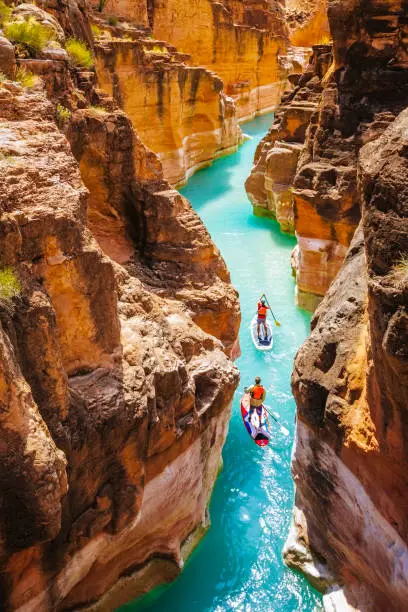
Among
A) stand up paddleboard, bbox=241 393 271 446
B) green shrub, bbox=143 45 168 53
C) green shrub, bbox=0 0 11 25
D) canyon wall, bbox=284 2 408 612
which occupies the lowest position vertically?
stand up paddleboard, bbox=241 393 271 446

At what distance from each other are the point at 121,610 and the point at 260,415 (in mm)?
3643

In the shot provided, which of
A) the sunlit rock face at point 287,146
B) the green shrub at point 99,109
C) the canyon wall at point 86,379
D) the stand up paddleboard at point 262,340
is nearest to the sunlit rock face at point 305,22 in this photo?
the sunlit rock face at point 287,146

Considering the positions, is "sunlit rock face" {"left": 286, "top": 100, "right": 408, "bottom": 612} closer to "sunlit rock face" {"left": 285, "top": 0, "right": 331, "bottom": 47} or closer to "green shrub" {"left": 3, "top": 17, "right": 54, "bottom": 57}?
"green shrub" {"left": 3, "top": 17, "right": 54, "bottom": 57}

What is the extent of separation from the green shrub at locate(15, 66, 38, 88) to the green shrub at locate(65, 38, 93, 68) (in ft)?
5.78

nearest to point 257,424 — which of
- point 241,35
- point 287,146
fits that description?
point 287,146

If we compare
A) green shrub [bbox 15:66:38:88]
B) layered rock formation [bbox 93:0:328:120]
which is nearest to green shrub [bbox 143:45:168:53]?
layered rock formation [bbox 93:0:328:120]

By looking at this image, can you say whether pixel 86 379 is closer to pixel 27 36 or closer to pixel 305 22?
pixel 27 36

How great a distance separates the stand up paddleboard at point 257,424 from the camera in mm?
8203

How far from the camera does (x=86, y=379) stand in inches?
187

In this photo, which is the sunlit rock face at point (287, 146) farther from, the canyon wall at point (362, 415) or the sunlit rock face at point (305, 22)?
the sunlit rock face at point (305, 22)

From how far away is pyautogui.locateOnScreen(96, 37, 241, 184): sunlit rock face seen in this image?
1697 cm

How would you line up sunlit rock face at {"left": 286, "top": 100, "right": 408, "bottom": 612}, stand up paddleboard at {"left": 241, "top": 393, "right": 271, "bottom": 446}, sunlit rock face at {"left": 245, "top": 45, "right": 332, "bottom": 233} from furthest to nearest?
sunlit rock face at {"left": 245, "top": 45, "right": 332, "bottom": 233} → stand up paddleboard at {"left": 241, "top": 393, "right": 271, "bottom": 446} → sunlit rock face at {"left": 286, "top": 100, "right": 408, "bottom": 612}

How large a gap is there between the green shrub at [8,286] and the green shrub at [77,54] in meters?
4.64

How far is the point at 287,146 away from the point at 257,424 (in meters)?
10.1
